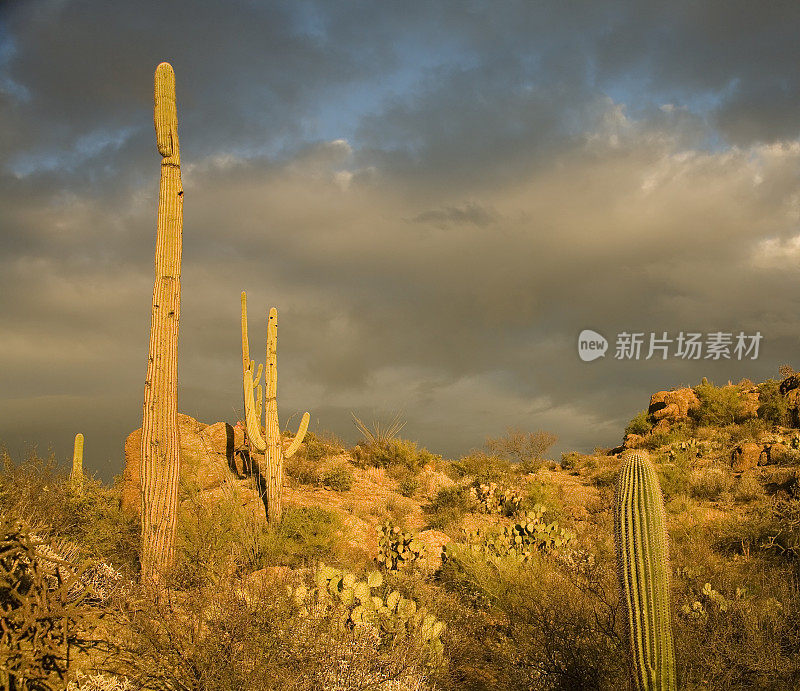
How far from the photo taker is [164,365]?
26.8 ft

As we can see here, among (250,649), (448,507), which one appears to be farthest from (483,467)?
(250,649)

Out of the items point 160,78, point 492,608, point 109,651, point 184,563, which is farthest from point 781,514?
point 160,78

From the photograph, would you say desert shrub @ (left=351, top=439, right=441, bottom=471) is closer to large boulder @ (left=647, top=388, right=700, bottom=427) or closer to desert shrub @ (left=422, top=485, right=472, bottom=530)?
desert shrub @ (left=422, top=485, right=472, bottom=530)

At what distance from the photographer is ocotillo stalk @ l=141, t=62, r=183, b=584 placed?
25.3 ft

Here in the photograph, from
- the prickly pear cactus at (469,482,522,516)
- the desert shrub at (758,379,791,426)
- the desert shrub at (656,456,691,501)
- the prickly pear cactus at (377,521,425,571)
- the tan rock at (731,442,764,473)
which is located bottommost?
the prickly pear cactus at (377,521,425,571)

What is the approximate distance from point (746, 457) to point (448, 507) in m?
7.97

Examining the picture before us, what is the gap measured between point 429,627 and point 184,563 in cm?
390

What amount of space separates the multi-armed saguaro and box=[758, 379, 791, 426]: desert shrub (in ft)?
49.1

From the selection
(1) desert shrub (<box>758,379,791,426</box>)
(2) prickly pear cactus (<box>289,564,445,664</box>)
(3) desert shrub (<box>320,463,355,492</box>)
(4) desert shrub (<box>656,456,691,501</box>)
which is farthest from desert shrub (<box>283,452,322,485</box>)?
(1) desert shrub (<box>758,379,791,426</box>)

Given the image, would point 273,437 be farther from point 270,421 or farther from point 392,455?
point 392,455

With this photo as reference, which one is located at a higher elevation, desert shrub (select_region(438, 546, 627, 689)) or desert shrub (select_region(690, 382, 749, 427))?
desert shrub (select_region(690, 382, 749, 427))

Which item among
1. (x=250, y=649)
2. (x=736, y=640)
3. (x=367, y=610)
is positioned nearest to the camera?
(x=250, y=649)

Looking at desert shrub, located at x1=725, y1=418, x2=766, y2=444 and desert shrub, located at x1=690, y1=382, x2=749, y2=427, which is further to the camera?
desert shrub, located at x1=690, y1=382, x2=749, y2=427

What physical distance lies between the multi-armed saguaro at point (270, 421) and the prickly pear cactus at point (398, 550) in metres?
2.55
